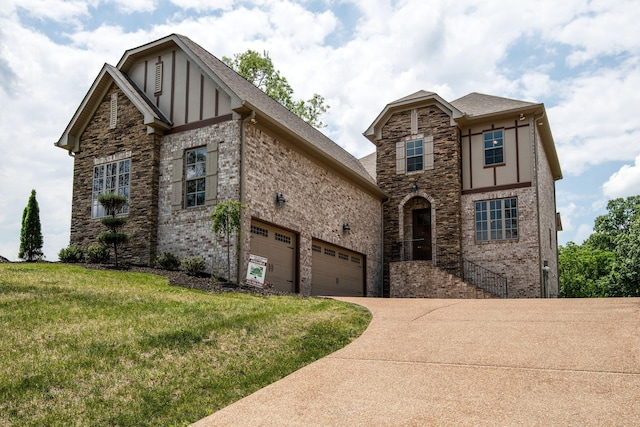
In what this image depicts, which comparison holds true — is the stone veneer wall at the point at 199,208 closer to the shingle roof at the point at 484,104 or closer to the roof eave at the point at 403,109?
the roof eave at the point at 403,109

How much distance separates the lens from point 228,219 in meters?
14.8

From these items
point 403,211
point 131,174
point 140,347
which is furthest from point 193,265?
point 403,211

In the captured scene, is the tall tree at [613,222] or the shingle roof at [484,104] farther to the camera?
the tall tree at [613,222]

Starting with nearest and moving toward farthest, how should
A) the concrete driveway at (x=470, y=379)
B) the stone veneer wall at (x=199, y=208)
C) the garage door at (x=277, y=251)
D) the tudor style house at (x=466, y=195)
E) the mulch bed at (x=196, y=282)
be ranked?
the concrete driveway at (x=470, y=379) → the mulch bed at (x=196, y=282) → the stone veneer wall at (x=199, y=208) → the garage door at (x=277, y=251) → the tudor style house at (x=466, y=195)

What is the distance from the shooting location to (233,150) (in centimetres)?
1562

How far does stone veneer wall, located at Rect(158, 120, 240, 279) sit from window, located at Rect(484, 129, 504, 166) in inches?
447

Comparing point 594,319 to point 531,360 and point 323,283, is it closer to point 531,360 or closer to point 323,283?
point 531,360

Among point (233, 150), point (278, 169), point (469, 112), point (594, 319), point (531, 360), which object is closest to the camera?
point (531, 360)

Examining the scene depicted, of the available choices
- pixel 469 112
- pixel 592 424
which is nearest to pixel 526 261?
pixel 469 112

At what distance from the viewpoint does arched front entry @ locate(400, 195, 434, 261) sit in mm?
23500

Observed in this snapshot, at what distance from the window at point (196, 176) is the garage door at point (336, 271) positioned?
14.1 ft

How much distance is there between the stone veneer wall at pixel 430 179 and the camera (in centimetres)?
2280

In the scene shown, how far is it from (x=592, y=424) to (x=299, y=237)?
12788 mm

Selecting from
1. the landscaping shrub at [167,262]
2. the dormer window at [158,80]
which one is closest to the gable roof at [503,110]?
the dormer window at [158,80]
